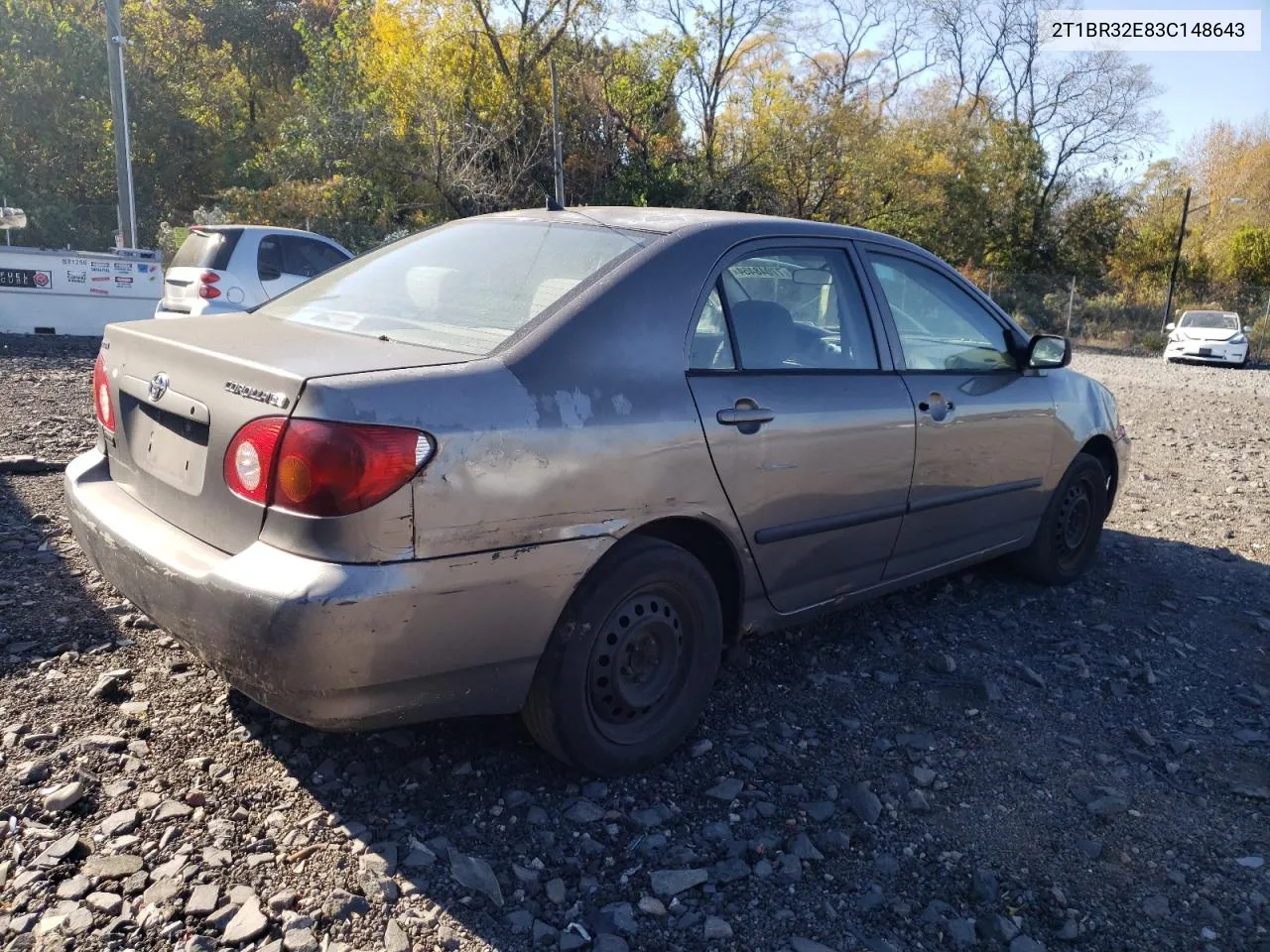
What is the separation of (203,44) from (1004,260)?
3108 cm

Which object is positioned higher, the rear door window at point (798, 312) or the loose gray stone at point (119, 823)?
the rear door window at point (798, 312)

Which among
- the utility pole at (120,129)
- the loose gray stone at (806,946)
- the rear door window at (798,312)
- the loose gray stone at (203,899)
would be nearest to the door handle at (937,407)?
the rear door window at (798,312)

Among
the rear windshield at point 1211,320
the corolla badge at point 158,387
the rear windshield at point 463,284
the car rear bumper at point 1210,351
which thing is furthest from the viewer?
the rear windshield at point 1211,320

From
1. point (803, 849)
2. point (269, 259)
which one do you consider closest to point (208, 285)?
point (269, 259)

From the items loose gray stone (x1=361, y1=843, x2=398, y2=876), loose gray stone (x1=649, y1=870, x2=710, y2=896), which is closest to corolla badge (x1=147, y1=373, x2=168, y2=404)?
loose gray stone (x1=361, y1=843, x2=398, y2=876)

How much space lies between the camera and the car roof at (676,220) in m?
3.29

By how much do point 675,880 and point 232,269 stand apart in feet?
32.5

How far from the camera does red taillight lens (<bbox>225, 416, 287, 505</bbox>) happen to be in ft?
7.86

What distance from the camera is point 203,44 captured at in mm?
32938

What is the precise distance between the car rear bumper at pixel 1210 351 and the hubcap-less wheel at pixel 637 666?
2680cm

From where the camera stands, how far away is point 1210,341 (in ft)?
83.3

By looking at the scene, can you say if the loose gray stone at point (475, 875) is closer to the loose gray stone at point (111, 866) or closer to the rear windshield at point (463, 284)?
the loose gray stone at point (111, 866)

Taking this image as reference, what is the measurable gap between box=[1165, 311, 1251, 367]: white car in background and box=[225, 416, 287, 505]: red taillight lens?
2784 cm

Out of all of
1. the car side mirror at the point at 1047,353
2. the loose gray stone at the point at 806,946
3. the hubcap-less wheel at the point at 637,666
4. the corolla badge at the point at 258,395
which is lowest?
the loose gray stone at the point at 806,946
